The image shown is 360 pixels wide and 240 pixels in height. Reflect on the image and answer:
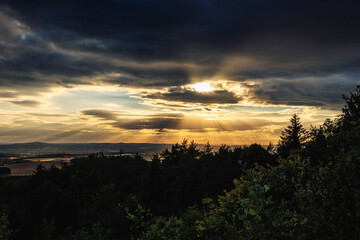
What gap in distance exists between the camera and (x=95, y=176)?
7119 cm

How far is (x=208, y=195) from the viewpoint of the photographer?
1880 inches

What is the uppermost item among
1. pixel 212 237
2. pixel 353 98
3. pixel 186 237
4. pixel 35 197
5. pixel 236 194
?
pixel 353 98

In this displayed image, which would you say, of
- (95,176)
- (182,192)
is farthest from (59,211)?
(182,192)

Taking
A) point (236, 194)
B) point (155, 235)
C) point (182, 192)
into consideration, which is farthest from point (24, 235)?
point (236, 194)

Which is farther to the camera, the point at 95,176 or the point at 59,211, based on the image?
the point at 95,176

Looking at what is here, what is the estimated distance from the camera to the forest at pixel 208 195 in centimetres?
619

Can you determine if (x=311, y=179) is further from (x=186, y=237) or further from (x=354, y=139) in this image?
(x=186, y=237)

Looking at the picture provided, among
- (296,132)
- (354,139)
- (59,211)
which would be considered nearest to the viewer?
(354,139)

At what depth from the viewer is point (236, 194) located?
12.4 meters

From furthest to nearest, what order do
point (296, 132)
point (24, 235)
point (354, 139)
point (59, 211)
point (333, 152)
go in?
point (296, 132) < point (59, 211) < point (24, 235) < point (333, 152) < point (354, 139)

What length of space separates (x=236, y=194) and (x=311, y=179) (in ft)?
14.8

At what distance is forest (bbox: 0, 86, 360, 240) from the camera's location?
244 inches

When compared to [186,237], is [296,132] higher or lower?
higher

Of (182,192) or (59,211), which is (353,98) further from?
(59,211)
